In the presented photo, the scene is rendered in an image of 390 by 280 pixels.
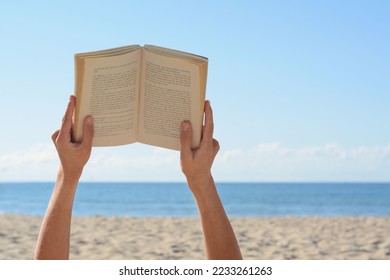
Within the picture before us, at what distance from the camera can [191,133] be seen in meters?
1.92

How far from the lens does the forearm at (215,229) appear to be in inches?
66.3

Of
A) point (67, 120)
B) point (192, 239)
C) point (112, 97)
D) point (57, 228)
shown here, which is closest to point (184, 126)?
point (112, 97)

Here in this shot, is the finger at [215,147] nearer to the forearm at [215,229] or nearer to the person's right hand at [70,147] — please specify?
the forearm at [215,229]

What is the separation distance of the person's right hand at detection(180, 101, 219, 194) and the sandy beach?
440 centimetres

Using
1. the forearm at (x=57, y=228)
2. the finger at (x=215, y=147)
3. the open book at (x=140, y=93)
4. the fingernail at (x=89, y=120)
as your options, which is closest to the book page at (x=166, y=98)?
the open book at (x=140, y=93)

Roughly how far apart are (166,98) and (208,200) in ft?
1.65

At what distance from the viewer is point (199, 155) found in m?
1.80

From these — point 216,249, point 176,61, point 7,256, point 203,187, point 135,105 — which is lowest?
point 7,256

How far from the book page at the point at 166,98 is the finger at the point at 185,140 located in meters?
0.04

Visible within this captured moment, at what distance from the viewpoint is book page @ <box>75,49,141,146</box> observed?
6.43ft

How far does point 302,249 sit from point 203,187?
526 centimetres
